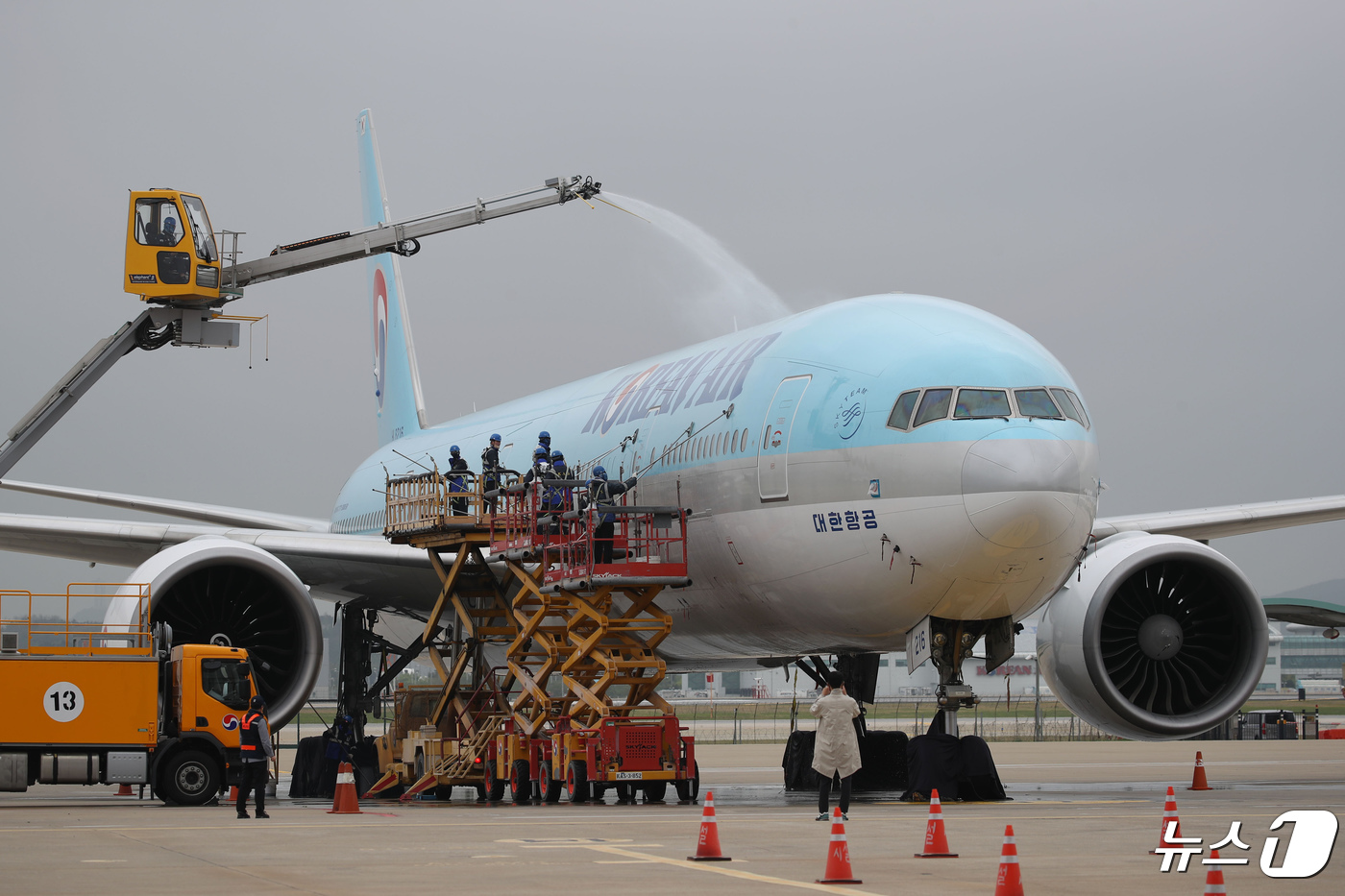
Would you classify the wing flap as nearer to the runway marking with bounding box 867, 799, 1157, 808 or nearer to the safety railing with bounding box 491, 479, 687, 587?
the safety railing with bounding box 491, 479, 687, 587

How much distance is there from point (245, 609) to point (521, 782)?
4.63 m

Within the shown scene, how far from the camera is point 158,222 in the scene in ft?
74.5

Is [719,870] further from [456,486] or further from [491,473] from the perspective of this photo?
[456,486]

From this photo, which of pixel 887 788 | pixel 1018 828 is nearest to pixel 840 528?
pixel 1018 828

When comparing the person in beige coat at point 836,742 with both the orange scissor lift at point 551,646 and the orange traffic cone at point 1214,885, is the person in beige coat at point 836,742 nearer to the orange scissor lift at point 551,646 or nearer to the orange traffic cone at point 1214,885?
the orange scissor lift at point 551,646

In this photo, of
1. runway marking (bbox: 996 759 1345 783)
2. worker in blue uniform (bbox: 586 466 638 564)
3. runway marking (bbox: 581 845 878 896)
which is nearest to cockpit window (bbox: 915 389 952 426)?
worker in blue uniform (bbox: 586 466 638 564)

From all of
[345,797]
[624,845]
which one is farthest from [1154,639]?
[345,797]

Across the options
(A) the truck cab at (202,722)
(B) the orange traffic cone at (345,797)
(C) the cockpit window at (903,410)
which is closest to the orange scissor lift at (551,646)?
(B) the orange traffic cone at (345,797)

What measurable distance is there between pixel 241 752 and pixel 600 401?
678 cm

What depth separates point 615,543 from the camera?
15906 mm

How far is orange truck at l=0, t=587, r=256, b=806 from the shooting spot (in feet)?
52.3

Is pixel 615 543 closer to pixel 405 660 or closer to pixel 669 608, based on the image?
pixel 669 608

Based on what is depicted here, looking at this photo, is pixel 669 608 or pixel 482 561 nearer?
pixel 669 608

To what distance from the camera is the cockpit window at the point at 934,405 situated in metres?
13.2
